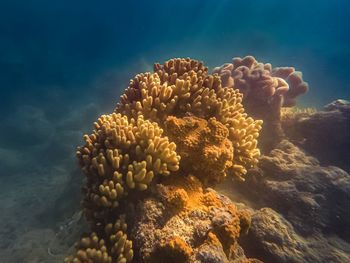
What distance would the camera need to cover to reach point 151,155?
348cm

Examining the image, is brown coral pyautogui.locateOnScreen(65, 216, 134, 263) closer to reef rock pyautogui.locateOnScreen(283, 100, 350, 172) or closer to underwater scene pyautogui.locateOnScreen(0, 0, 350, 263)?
underwater scene pyautogui.locateOnScreen(0, 0, 350, 263)

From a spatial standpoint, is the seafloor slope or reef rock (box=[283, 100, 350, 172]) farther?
reef rock (box=[283, 100, 350, 172])

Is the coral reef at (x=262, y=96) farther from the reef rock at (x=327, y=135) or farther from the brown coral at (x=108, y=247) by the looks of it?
the brown coral at (x=108, y=247)

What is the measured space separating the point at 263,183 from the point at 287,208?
613 mm

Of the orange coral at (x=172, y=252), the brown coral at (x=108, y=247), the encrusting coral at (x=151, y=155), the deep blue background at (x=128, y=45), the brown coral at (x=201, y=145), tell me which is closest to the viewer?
the orange coral at (x=172, y=252)

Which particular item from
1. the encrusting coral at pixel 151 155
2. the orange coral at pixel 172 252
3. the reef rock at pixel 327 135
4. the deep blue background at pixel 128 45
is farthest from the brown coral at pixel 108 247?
the deep blue background at pixel 128 45

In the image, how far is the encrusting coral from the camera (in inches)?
128

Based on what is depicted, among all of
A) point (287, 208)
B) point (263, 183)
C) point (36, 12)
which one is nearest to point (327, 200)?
point (287, 208)

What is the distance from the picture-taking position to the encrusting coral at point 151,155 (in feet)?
10.7

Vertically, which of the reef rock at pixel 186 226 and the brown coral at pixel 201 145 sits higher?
the brown coral at pixel 201 145

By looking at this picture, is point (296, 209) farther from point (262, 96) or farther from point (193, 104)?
point (262, 96)

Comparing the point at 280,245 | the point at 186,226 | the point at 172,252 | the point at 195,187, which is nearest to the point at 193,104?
the point at 195,187

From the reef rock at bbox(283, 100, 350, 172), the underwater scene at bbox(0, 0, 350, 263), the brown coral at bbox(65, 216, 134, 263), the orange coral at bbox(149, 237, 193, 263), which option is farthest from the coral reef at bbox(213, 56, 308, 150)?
the brown coral at bbox(65, 216, 134, 263)

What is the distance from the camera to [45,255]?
7340mm
